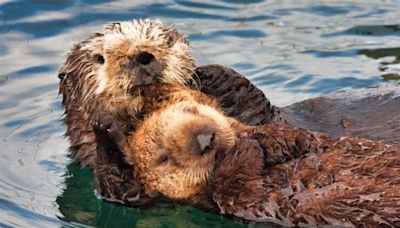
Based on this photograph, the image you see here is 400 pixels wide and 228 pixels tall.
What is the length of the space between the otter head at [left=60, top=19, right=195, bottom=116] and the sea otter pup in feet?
0.81

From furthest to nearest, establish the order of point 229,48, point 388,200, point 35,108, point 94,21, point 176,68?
point 94,21
point 229,48
point 35,108
point 176,68
point 388,200

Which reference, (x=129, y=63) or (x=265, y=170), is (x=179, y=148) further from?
(x=129, y=63)

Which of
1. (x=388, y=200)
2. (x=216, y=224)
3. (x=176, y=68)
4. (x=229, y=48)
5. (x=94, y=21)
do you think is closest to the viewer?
(x=388, y=200)

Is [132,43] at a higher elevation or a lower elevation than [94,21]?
higher

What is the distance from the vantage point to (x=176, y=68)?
5.21 meters

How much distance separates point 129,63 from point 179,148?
23.9 inches

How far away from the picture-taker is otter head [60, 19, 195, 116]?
5051 millimetres

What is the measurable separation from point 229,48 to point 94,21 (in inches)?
52.2

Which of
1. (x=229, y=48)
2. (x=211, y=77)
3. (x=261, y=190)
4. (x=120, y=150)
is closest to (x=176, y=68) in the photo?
(x=211, y=77)

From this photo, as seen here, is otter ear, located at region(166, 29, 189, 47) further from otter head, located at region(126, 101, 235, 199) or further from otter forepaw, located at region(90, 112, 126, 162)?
otter forepaw, located at region(90, 112, 126, 162)

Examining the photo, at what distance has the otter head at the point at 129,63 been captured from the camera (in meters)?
5.05

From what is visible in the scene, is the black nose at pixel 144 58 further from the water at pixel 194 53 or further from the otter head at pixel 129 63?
the water at pixel 194 53

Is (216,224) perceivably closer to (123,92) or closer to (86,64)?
(123,92)

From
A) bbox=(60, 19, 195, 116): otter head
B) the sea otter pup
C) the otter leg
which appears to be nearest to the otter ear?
bbox=(60, 19, 195, 116): otter head
